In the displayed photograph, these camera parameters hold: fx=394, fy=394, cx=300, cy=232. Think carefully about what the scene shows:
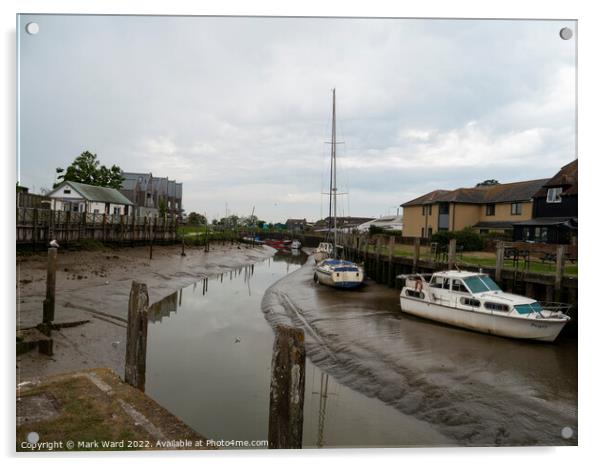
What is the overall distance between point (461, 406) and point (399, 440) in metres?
1.48

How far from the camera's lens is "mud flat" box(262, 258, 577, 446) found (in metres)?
5.97

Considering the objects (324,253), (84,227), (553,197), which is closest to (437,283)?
(553,197)

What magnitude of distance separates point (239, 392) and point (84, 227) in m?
14.5

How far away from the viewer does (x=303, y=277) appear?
25.5 m

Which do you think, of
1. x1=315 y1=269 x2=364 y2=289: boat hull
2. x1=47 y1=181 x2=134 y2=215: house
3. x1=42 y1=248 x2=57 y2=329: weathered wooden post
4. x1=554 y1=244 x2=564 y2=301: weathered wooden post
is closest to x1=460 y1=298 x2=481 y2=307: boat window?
x1=554 y1=244 x2=564 y2=301: weathered wooden post

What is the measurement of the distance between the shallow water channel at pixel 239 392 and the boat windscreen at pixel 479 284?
209 inches

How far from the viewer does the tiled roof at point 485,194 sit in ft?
92.8

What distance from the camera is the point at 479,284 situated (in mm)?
11281

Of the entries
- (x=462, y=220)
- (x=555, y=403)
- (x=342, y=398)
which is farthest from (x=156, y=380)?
(x=462, y=220)

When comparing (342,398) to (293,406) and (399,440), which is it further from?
(293,406)

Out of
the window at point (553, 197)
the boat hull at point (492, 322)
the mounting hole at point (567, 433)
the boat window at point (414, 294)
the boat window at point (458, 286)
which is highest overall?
the window at point (553, 197)

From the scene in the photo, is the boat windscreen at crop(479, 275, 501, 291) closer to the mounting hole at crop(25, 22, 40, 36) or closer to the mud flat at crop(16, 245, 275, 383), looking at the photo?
the mud flat at crop(16, 245, 275, 383)

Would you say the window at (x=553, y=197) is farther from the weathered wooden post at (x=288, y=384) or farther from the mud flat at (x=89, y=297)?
the weathered wooden post at (x=288, y=384)

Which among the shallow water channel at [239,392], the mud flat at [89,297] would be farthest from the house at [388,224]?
the shallow water channel at [239,392]
